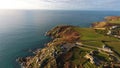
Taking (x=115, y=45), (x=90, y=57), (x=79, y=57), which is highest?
(x=115, y=45)

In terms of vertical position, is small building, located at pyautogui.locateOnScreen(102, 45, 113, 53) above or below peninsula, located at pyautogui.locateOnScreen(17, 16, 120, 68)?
above

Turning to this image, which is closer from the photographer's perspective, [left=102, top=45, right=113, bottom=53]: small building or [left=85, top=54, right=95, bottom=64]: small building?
[left=85, top=54, right=95, bottom=64]: small building

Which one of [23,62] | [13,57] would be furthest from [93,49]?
[13,57]

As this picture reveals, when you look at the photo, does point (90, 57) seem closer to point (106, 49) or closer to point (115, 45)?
point (106, 49)

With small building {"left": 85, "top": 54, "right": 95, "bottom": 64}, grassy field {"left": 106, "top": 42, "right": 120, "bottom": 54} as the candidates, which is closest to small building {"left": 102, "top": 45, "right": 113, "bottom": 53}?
grassy field {"left": 106, "top": 42, "right": 120, "bottom": 54}

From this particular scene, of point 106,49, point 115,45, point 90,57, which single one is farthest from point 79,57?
point 115,45

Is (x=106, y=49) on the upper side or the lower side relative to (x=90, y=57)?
upper

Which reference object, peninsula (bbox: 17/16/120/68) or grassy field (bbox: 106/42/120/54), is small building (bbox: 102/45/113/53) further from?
grassy field (bbox: 106/42/120/54)

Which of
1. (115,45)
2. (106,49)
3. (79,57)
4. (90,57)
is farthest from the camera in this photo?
(115,45)

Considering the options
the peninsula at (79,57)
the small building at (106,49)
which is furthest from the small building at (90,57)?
the small building at (106,49)

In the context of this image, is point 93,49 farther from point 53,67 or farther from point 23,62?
point 23,62

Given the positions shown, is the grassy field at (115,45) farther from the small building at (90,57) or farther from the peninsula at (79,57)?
the small building at (90,57)
